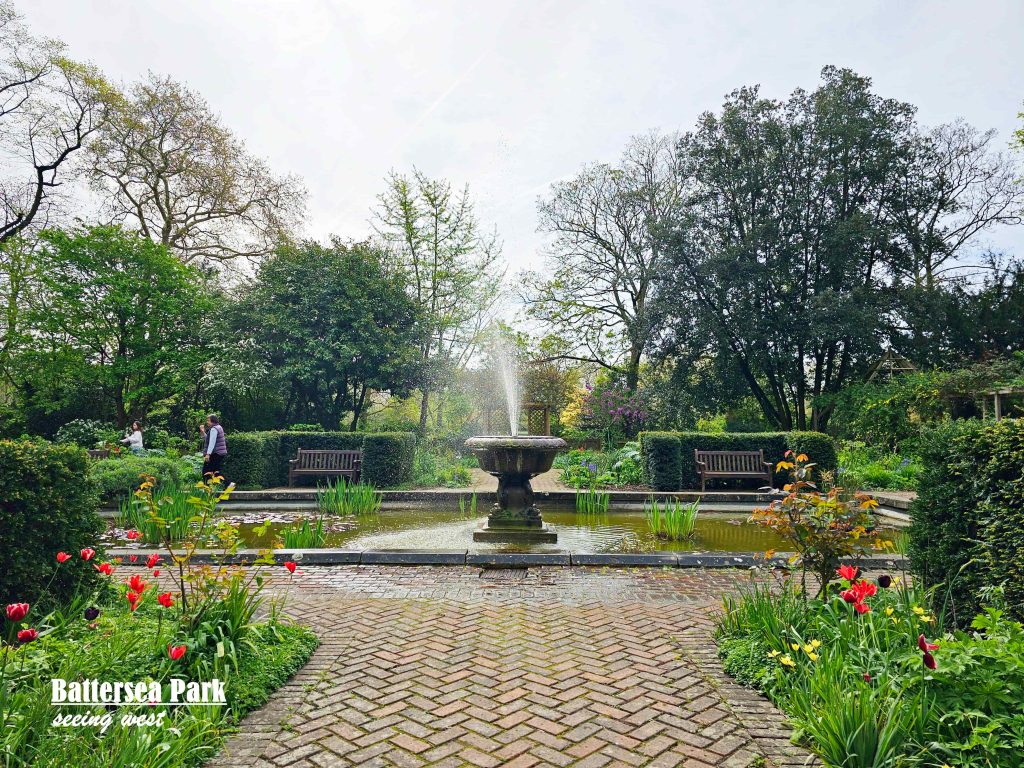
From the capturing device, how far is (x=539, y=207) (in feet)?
79.0

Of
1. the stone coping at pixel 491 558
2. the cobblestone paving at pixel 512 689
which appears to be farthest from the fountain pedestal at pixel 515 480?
the cobblestone paving at pixel 512 689

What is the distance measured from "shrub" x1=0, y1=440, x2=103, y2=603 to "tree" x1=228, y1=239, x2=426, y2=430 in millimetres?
12747

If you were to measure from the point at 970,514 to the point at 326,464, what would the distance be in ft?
38.5

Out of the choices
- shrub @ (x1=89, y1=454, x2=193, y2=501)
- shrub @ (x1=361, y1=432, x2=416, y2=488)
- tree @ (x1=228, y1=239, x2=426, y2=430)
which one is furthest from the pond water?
tree @ (x1=228, y1=239, x2=426, y2=430)

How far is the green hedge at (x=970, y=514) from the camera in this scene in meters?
3.20

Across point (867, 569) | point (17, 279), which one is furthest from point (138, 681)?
point (17, 279)

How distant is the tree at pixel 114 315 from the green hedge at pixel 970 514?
17.7m

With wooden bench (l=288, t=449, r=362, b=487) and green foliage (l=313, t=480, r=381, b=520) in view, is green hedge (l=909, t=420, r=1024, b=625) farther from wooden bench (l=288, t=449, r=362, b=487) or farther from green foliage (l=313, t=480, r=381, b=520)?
wooden bench (l=288, t=449, r=362, b=487)

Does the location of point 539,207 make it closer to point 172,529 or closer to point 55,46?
point 55,46

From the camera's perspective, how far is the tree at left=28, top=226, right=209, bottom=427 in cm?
1596

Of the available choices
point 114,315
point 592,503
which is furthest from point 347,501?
point 114,315

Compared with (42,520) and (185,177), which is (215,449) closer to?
(42,520)

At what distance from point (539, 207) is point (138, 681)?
2305cm

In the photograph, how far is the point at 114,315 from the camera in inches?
645
